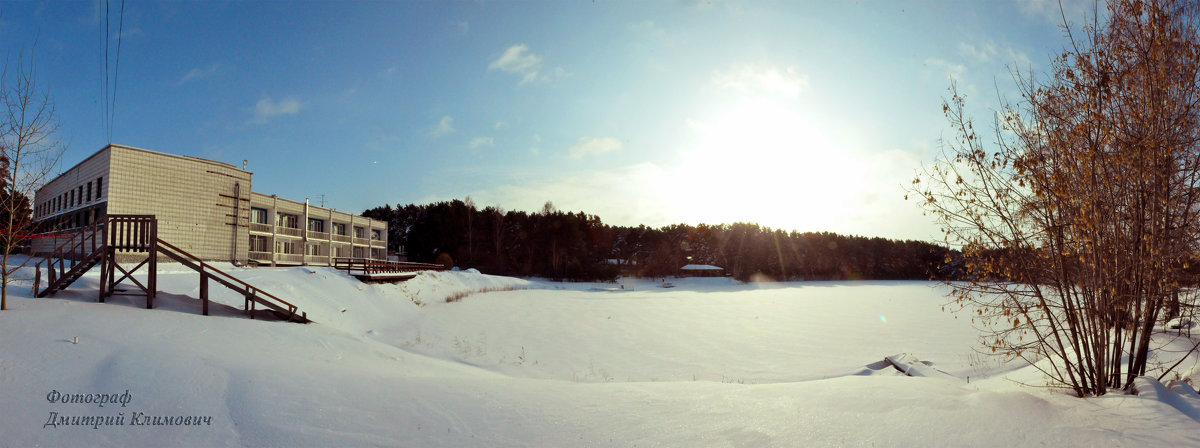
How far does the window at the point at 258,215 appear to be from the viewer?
1458 inches

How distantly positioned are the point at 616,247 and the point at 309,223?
4581 cm

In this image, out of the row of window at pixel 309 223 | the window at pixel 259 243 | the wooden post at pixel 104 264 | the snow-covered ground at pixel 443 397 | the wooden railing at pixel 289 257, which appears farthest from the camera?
the wooden railing at pixel 289 257

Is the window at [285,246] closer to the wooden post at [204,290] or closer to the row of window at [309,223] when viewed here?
the row of window at [309,223]

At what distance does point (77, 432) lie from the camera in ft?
17.2

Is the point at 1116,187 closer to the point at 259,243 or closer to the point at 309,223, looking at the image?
the point at 259,243

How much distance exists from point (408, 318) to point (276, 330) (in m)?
10.8

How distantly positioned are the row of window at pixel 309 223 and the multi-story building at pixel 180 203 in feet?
0.39

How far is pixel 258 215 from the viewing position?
3769 cm

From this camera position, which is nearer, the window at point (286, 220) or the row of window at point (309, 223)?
the row of window at point (309, 223)

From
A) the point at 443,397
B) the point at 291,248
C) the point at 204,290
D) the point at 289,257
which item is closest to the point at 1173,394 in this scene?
the point at 443,397

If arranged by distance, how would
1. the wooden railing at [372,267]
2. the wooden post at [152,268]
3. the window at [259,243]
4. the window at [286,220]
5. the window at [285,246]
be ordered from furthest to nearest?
the window at [286,220] → the window at [285,246] → the window at [259,243] → the wooden railing at [372,267] → the wooden post at [152,268]

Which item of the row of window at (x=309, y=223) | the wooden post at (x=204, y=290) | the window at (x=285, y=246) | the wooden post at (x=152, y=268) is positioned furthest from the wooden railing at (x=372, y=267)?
the wooden post at (x=152, y=268)

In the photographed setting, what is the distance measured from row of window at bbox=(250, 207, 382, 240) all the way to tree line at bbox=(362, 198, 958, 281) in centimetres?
1057

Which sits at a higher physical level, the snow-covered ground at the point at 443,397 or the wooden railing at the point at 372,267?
the wooden railing at the point at 372,267
